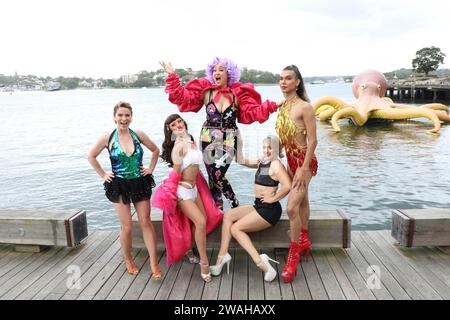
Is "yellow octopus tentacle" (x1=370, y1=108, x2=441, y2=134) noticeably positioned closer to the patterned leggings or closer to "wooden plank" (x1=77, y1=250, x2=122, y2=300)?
the patterned leggings

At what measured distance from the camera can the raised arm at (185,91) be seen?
154 inches

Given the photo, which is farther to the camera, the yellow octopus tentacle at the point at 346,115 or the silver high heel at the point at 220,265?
the yellow octopus tentacle at the point at 346,115

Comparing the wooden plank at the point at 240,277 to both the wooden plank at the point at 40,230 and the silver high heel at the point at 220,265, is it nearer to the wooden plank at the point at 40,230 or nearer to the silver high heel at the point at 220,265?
the silver high heel at the point at 220,265

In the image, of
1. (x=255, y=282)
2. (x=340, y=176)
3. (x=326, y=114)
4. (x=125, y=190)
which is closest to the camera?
(x=255, y=282)

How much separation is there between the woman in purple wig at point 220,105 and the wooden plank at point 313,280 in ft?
4.27

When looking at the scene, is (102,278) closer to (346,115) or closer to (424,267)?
(424,267)

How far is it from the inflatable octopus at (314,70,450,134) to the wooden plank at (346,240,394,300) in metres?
18.7

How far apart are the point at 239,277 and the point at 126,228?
1215 millimetres

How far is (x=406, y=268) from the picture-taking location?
3680mm

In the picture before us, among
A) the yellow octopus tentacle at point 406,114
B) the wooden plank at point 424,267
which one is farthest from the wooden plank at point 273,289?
the yellow octopus tentacle at point 406,114

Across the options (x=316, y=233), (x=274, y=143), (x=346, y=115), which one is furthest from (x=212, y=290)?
(x=346, y=115)

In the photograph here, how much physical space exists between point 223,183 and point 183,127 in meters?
0.86

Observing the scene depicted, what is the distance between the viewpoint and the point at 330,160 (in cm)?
1512
